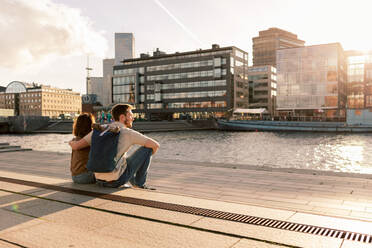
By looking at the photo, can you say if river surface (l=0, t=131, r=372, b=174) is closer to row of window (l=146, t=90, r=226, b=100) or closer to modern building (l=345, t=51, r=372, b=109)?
row of window (l=146, t=90, r=226, b=100)

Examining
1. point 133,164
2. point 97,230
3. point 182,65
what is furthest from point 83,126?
point 182,65

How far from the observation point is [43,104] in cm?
17350

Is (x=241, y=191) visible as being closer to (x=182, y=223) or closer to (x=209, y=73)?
(x=182, y=223)

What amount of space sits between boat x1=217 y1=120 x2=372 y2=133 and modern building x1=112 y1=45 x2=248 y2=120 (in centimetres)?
1538

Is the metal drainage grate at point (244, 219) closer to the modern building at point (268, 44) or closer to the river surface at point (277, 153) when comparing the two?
the river surface at point (277, 153)

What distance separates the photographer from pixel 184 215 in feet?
14.1

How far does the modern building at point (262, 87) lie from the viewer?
124 metres

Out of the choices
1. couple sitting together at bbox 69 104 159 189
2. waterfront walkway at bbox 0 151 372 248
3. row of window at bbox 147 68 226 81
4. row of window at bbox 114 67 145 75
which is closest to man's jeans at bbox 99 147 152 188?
couple sitting together at bbox 69 104 159 189

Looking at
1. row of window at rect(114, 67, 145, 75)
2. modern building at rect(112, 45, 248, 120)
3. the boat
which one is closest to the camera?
the boat

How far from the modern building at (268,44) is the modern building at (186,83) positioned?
7381 cm

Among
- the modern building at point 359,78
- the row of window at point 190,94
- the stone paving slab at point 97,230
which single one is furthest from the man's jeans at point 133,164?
the modern building at point 359,78

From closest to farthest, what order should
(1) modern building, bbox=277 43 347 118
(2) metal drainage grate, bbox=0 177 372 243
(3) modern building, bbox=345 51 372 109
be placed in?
(2) metal drainage grate, bbox=0 177 372 243 → (1) modern building, bbox=277 43 347 118 → (3) modern building, bbox=345 51 372 109

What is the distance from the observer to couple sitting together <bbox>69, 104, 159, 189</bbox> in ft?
19.0

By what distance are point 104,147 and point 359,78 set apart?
127674 millimetres
